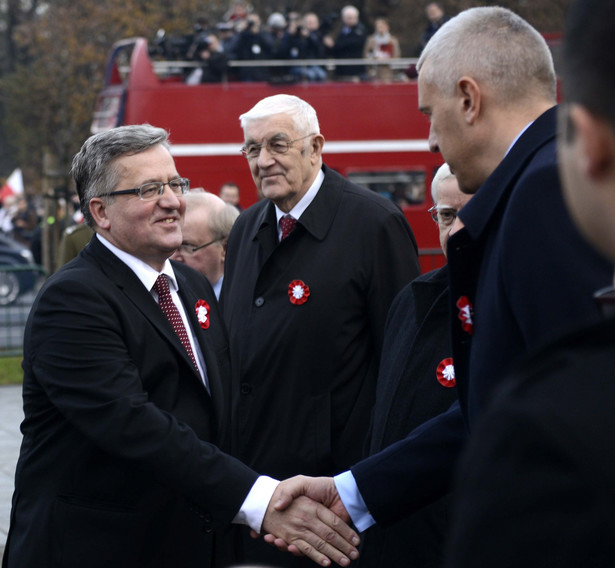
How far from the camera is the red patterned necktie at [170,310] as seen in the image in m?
3.44

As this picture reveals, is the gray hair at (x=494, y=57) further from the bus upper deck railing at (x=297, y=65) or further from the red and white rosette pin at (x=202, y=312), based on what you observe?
the bus upper deck railing at (x=297, y=65)

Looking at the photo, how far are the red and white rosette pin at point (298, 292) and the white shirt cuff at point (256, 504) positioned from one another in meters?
1.24

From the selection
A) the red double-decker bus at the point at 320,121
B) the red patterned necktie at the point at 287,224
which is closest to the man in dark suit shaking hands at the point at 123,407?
the red patterned necktie at the point at 287,224

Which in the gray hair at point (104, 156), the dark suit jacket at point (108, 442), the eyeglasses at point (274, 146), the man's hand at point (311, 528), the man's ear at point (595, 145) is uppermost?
the eyeglasses at point (274, 146)

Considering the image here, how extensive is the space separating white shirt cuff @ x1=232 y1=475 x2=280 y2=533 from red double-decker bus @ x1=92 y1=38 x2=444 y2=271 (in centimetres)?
1382

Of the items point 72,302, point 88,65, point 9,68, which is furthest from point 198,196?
point 9,68

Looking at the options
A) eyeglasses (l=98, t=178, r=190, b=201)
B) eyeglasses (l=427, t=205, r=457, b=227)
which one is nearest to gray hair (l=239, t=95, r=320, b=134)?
eyeglasses (l=427, t=205, r=457, b=227)

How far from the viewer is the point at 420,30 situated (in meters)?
33.2

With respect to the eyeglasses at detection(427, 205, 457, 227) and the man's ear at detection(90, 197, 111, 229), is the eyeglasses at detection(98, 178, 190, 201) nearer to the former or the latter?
the man's ear at detection(90, 197, 111, 229)

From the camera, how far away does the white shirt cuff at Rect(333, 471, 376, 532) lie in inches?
137

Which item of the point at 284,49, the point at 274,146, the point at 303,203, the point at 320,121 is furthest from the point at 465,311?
the point at 284,49

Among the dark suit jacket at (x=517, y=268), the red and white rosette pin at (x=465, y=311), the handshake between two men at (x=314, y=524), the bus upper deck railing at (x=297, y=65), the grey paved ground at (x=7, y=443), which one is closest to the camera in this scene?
the dark suit jacket at (x=517, y=268)

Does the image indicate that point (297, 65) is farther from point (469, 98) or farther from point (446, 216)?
point (469, 98)

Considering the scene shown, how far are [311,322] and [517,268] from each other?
247 cm
